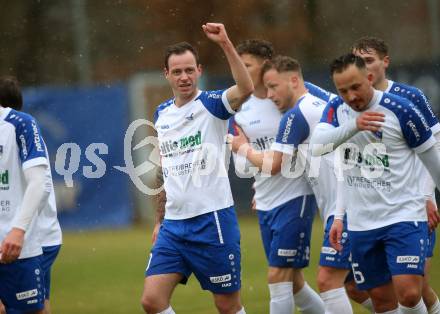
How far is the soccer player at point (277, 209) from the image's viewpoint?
8.26 m

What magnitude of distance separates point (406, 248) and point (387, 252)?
141 millimetres

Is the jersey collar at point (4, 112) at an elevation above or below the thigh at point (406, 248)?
above

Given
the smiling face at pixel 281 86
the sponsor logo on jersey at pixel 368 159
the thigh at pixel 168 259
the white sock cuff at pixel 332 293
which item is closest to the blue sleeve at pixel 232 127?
the smiling face at pixel 281 86

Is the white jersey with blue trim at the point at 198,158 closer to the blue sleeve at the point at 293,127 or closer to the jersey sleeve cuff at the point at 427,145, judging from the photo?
the blue sleeve at the point at 293,127

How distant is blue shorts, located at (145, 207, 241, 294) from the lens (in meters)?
7.26

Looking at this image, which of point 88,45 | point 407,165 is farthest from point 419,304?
point 88,45

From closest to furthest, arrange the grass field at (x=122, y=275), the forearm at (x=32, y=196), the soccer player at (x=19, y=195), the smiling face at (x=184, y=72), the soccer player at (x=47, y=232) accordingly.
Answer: the forearm at (x=32, y=196) < the soccer player at (x=19, y=195) < the smiling face at (x=184, y=72) < the soccer player at (x=47, y=232) < the grass field at (x=122, y=275)

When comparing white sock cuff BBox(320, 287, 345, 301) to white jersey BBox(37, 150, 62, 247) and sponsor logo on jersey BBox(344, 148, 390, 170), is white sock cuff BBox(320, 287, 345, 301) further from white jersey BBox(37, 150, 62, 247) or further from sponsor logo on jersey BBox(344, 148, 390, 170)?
white jersey BBox(37, 150, 62, 247)

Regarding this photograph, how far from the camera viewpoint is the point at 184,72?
7379mm

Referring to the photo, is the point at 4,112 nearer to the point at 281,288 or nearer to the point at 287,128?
the point at 287,128

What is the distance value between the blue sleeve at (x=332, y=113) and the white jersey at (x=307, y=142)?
82 centimetres

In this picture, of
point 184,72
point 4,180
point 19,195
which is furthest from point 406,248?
point 4,180

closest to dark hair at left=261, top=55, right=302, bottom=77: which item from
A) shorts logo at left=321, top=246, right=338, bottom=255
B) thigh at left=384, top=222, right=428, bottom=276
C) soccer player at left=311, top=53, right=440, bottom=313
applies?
soccer player at left=311, top=53, right=440, bottom=313

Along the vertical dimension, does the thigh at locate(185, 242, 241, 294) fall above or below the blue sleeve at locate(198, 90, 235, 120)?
below
